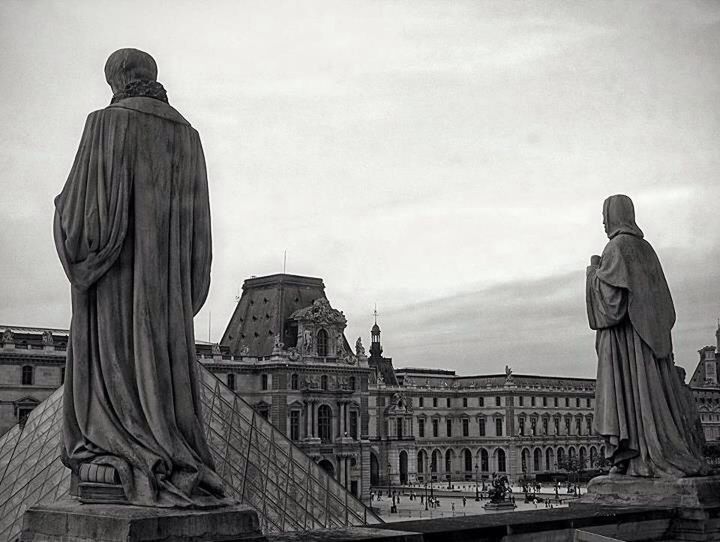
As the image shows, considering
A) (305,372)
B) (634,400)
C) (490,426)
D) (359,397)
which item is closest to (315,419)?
(305,372)

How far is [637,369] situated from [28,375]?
5540 centimetres

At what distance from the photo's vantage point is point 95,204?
4.74m

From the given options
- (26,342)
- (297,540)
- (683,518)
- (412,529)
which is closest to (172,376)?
(297,540)

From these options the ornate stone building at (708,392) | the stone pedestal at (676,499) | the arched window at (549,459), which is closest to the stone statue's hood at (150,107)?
the stone pedestal at (676,499)

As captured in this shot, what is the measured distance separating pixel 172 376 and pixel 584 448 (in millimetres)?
110768

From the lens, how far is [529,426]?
104 meters

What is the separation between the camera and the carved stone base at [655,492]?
732 cm

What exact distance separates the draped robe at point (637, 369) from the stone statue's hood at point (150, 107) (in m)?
4.18

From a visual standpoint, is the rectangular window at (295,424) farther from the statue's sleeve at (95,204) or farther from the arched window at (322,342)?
the statue's sleeve at (95,204)

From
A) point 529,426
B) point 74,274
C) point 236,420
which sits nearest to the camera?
point 74,274

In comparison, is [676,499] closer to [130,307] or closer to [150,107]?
[130,307]

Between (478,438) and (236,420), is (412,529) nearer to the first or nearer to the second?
(236,420)

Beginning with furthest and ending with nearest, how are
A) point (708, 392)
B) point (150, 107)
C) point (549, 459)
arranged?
point (708, 392) < point (549, 459) < point (150, 107)

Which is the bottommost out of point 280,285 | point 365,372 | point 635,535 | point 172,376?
point 635,535
